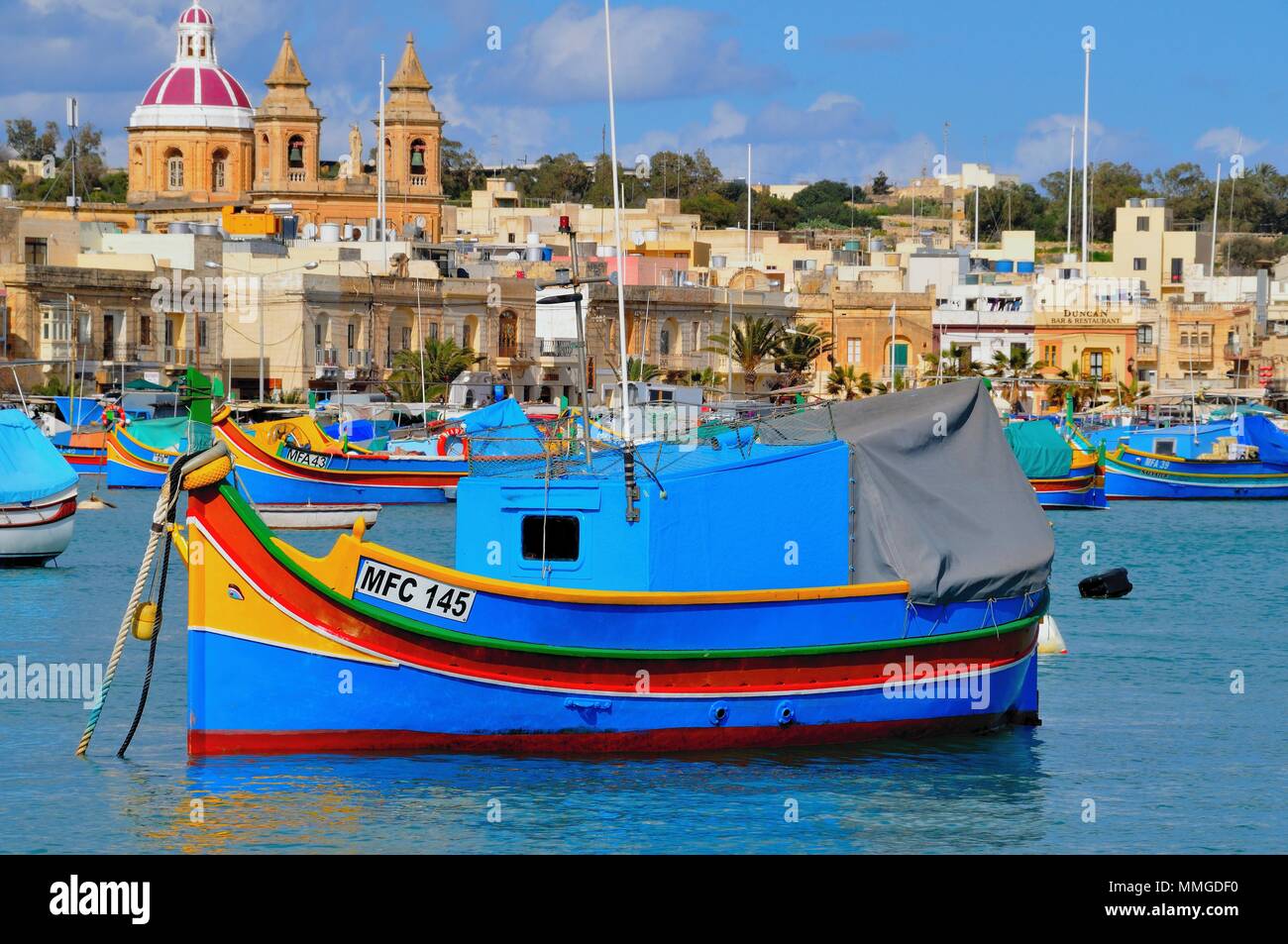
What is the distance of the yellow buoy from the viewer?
66.2 ft

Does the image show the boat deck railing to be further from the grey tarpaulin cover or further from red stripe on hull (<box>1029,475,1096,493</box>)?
red stripe on hull (<box>1029,475,1096,493</box>)

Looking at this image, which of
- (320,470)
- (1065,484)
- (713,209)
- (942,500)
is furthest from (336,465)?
(713,209)

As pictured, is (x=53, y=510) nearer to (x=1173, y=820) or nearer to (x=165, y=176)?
(x=1173, y=820)

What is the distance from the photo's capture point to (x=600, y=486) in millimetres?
21047

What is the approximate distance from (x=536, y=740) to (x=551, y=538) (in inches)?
76.9

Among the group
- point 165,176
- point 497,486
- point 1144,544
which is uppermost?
point 165,176

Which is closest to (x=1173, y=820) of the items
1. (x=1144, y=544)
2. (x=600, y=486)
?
(x=600, y=486)

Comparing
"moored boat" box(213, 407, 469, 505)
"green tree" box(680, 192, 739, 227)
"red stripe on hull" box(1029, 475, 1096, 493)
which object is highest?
"green tree" box(680, 192, 739, 227)

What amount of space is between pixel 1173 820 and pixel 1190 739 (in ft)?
13.9

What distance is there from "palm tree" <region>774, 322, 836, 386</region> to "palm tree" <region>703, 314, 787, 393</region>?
426 mm

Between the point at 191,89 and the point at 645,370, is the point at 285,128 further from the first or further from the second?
the point at 645,370

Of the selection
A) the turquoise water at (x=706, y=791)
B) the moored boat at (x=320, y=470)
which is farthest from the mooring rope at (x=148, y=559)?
the moored boat at (x=320, y=470)

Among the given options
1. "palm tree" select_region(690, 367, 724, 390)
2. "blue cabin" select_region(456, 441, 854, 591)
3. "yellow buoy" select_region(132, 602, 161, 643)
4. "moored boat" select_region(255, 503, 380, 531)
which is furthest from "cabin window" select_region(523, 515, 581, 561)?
"palm tree" select_region(690, 367, 724, 390)
